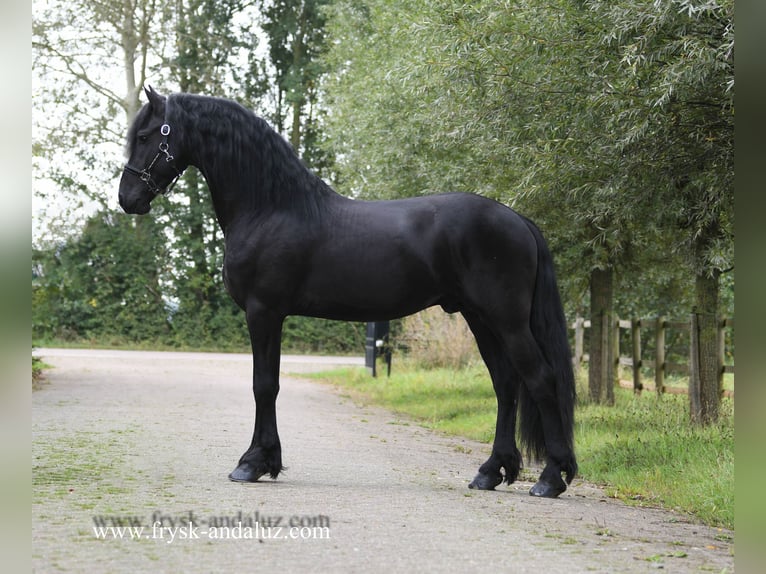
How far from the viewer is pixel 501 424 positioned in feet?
23.3

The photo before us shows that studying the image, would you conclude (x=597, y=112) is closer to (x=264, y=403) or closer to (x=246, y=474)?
(x=264, y=403)

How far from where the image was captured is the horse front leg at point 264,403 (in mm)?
6883

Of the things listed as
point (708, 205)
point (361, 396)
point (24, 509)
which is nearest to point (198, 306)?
point (361, 396)

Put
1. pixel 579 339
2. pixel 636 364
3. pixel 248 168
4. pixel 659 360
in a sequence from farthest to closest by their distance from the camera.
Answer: pixel 579 339 < pixel 636 364 < pixel 659 360 < pixel 248 168

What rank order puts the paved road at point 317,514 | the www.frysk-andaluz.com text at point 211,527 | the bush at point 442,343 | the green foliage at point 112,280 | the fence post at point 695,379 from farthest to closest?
the green foliage at point 112,280 → the bush at point 442,343 → the fence post at point 695,379 → the www.frysk-andaluz.com text at point 211,527 → the paved road at point 317,514

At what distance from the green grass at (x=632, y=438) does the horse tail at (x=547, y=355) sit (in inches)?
35.7

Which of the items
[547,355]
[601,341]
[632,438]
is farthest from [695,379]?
[547,355]

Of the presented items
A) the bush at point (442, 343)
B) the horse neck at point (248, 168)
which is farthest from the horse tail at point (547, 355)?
the bush at point (442, 343)

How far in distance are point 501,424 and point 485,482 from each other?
0.46 metres

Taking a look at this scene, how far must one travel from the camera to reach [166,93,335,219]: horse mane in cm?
713

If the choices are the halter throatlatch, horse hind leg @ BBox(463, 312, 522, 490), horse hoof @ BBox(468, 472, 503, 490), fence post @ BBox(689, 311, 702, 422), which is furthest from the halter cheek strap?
fence post @ BBox(689, 311, 702, 422)

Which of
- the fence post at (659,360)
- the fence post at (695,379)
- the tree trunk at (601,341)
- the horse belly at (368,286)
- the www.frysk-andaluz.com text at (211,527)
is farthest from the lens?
the fence post at (659,360)

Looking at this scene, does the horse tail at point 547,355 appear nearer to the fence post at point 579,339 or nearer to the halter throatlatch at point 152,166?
the halter throatlatch at point 152,166

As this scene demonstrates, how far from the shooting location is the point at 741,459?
3039 mm
